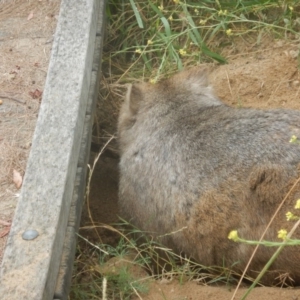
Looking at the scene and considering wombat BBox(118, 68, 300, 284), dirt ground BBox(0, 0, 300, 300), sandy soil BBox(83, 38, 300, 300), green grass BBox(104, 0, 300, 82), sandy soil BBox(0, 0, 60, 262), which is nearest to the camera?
wombat BBox(118, 68, 300, 284)

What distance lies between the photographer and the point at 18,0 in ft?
20.7

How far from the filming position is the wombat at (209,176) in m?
4.09

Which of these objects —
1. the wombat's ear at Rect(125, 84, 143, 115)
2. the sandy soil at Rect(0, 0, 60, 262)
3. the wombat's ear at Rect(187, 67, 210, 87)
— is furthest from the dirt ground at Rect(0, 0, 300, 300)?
the wombat's ear at Rect(125, 84, 143, 115)

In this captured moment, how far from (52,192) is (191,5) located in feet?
8.97

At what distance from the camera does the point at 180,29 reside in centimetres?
636

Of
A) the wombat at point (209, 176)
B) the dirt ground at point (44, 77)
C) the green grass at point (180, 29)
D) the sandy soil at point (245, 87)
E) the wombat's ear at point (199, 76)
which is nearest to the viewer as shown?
the wombat at point (209, 176)

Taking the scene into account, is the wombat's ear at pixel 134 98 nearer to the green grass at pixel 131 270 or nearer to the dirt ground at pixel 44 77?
the dirt ground at pixel 44 77

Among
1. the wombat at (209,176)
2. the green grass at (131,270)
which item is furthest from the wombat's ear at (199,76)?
the green grass at (131,270)

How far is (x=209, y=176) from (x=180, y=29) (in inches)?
94.2

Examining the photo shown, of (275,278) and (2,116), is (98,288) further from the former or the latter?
(2,116)

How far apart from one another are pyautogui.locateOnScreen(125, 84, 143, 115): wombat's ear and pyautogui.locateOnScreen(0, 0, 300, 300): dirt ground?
638 millimetres

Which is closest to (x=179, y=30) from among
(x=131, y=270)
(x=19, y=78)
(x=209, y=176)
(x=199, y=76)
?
(x=199, y=76)

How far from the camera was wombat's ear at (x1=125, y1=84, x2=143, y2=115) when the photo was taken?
5059 millimetres

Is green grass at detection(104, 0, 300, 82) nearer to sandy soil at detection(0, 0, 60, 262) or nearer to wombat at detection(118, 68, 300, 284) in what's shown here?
sandy soil at detection(0, 0, 60, 262)
